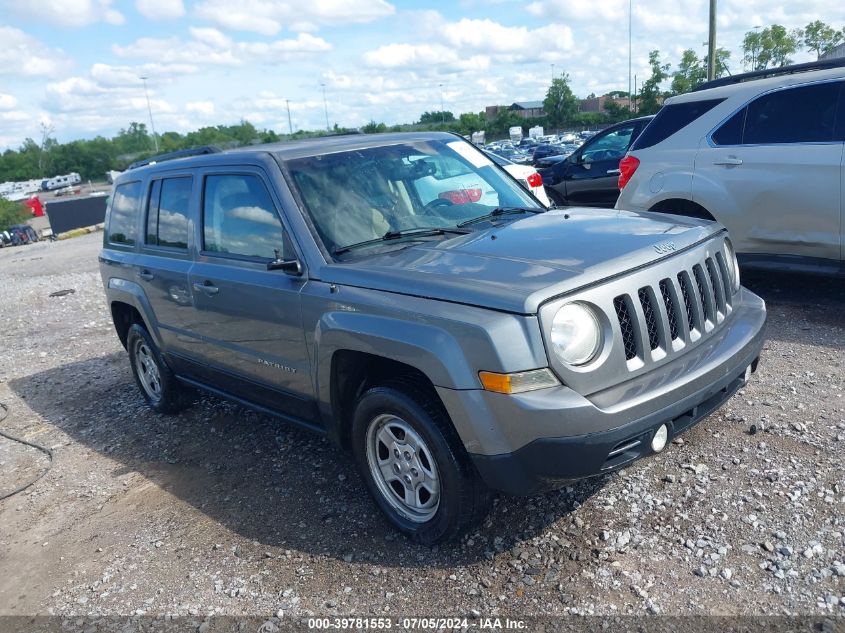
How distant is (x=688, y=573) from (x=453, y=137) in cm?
312

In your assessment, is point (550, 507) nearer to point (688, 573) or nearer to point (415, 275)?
point (688, 573)

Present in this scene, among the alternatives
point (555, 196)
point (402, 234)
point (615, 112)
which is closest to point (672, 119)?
point (402, 234)

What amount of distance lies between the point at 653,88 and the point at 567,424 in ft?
152

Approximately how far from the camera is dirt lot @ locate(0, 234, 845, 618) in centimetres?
305

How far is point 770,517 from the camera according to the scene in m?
3.34

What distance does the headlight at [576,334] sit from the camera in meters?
2.90

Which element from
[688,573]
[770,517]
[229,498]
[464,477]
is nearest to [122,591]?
[229,498]

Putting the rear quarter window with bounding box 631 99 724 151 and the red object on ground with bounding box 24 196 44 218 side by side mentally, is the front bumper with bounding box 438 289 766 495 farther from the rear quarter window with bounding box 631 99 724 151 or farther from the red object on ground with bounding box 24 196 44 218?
the red object on ground with bounding box 24 196 44 218

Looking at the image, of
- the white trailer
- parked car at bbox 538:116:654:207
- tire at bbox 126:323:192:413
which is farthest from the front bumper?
the white trailer

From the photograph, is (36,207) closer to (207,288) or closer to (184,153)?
(184,153)

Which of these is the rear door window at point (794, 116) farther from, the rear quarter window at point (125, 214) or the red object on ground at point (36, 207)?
the red object on ground at point (36, 207)

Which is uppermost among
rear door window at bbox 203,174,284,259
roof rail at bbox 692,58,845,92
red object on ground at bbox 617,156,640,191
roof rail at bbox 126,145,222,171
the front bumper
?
roof rail at bbox 692,58,845,92

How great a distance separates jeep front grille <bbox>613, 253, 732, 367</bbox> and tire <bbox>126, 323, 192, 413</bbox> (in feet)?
12.3

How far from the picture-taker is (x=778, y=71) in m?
6.38
